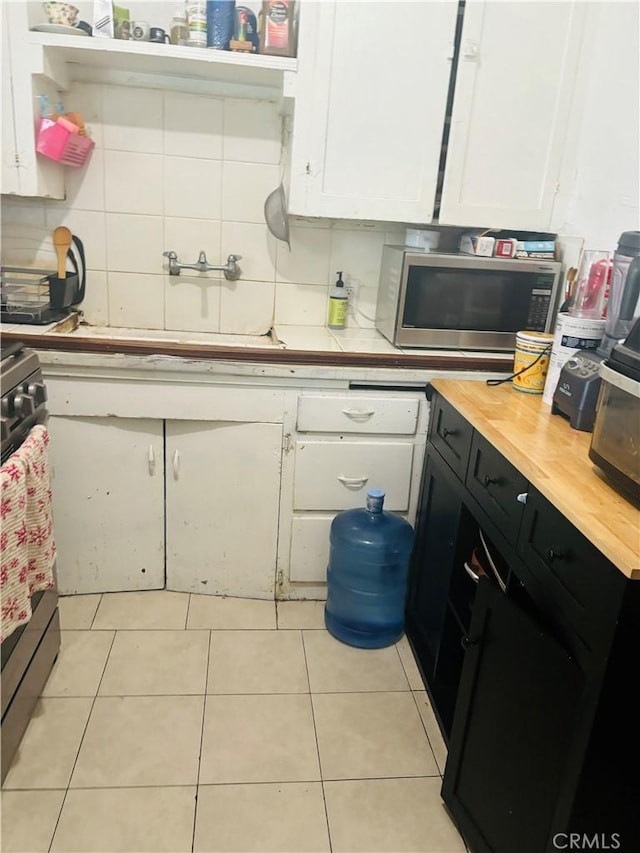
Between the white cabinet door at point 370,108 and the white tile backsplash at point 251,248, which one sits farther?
the white tile backsplash at point 251,248

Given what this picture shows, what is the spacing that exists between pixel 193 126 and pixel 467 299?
3.71 feet

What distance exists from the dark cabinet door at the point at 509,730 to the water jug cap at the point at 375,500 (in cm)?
68

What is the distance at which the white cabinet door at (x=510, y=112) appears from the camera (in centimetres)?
198

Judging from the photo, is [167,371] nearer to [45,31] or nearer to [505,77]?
[45,31]

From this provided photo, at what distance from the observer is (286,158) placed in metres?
2.28

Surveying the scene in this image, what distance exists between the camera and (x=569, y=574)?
114 cm

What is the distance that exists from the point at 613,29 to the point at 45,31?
1.70m

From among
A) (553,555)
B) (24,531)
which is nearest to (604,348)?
(553,555)

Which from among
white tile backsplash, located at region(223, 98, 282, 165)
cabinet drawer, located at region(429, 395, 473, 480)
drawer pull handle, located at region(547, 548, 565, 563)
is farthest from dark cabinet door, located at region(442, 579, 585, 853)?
white tile backsplash, located at region(223, 98, 282, 165)

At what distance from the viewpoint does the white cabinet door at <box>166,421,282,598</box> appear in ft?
6.91

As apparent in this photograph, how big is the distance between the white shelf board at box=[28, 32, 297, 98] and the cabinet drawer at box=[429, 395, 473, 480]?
1.09 metres

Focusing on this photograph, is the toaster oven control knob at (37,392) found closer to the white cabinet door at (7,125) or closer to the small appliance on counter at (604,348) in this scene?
the white cabinet door at (7,125)

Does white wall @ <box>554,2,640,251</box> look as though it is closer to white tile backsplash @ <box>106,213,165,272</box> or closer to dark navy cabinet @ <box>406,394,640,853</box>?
dark navy cabinet @ <box>406,394,640,853</box>

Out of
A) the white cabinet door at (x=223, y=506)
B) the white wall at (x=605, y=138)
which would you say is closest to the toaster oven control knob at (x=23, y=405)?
the white cabinet door at (x=223, y=506)
